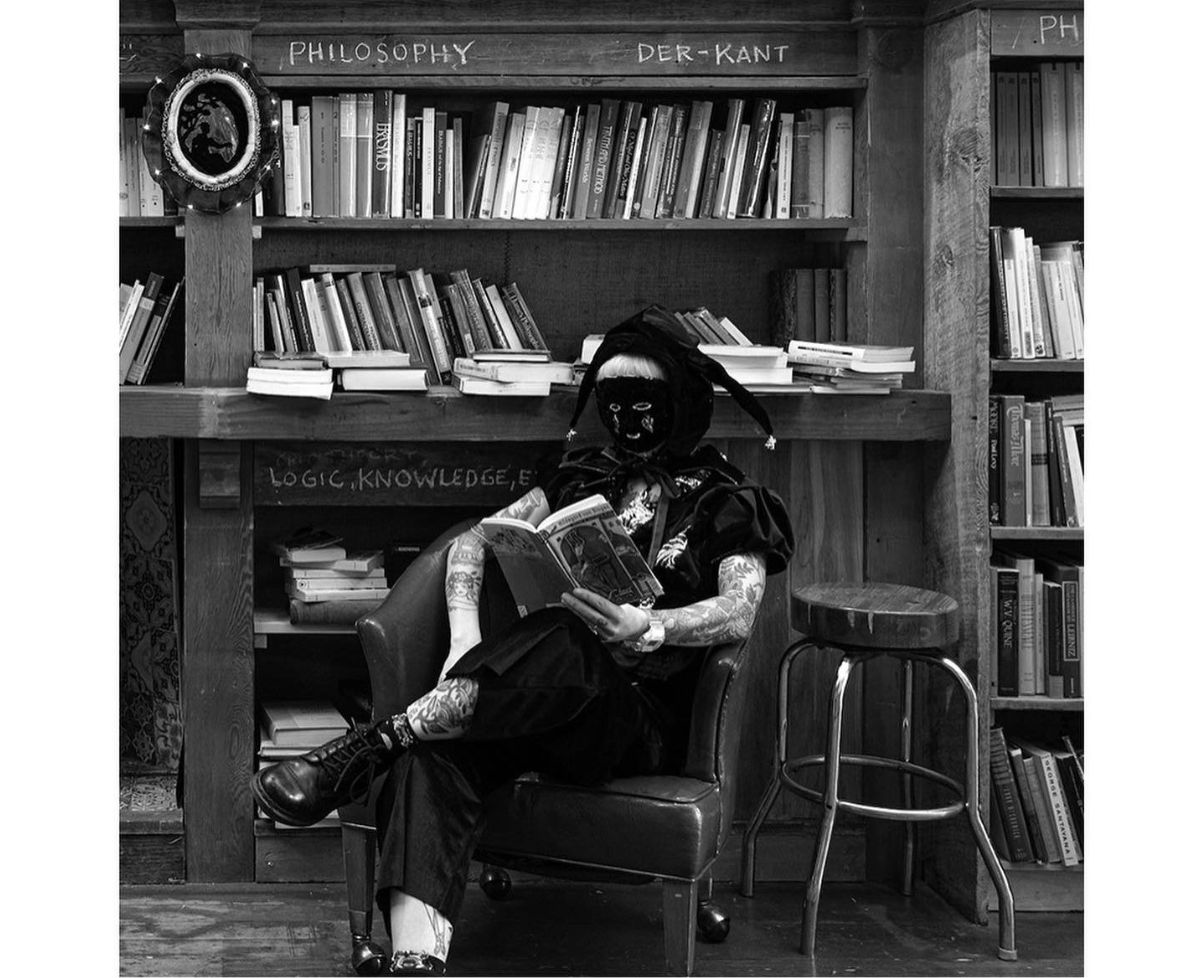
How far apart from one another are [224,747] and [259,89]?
149cm

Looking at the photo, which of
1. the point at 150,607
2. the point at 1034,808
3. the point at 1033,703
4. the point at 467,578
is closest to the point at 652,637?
the point at 467,578

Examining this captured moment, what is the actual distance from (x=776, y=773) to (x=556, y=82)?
163 cm

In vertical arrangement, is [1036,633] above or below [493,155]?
below

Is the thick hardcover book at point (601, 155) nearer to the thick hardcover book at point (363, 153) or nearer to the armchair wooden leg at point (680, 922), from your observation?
the thick hardcover book at point (363, 153)

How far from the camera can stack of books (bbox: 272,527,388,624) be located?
353 cm

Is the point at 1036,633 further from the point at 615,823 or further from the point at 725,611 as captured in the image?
the point at 615,823

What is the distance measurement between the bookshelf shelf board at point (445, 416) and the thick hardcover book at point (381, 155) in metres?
0.46

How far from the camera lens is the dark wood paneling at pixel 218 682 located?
3.50m

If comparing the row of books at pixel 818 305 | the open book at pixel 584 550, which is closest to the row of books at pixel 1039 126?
the row of books at pixel 818 305

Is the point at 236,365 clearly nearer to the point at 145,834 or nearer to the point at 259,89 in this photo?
the point at 259,89

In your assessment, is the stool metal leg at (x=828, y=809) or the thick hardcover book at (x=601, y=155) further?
the thick hardcover book at (x=601, y=155)

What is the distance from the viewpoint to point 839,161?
11.8 ft

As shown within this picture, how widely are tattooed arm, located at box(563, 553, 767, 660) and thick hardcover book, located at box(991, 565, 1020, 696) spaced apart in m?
0.62

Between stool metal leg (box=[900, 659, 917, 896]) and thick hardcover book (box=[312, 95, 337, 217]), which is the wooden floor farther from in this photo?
thick hardcover book (box=[312, 95, 337, 217])
